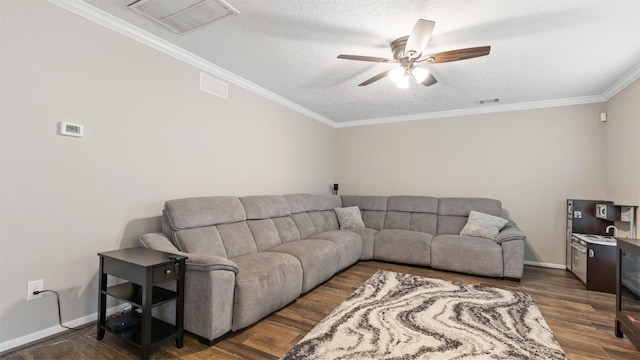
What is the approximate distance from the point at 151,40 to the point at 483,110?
467 cm

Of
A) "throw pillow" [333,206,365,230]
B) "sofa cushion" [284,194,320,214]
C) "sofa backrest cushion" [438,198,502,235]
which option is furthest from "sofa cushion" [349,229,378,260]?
"sofa backrest cushion" [438,198,502,235]

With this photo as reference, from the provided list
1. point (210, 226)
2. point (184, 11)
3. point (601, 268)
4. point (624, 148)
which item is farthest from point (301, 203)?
point (624, 148)

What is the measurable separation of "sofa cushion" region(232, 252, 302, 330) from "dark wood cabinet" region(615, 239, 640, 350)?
2560 mm

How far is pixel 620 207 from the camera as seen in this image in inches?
133

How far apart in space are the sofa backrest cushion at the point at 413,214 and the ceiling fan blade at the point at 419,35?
2937 mm

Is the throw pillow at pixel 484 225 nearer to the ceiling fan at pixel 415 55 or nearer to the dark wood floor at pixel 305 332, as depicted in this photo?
the dark wood floor at pixel 305 332

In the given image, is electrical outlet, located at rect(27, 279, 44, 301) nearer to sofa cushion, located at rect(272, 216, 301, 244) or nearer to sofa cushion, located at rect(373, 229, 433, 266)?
sofa cushion, located at rect(272, 216, 301, 244)

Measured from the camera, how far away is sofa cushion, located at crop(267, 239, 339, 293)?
9.41 feet

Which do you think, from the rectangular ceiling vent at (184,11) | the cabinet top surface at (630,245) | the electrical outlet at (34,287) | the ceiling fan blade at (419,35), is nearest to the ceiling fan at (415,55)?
the ceiling fan blade at (419,35)

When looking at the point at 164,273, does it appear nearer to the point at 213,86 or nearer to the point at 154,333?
the point at 154,333

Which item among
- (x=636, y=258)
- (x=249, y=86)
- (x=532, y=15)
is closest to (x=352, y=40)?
(x=532, y=15)

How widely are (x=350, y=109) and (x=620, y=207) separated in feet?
12.3

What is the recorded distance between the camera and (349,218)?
4.71 meters

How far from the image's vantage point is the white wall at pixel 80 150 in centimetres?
189
